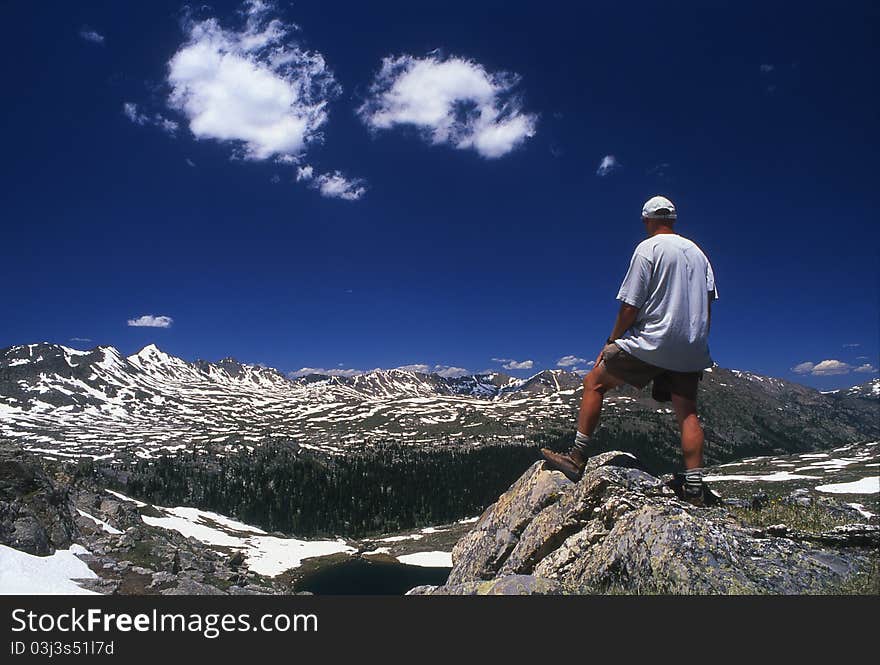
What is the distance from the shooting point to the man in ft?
25.6

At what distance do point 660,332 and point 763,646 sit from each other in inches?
169

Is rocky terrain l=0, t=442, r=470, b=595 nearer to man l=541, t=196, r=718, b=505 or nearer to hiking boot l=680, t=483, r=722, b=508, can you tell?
hiking boot l=680, t=483, r=722, b=508

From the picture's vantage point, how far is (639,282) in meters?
7.88

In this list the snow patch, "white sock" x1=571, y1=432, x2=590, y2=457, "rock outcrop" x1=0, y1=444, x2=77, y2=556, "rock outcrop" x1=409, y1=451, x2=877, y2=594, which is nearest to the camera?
"rock outcrop" x1=409, y1=451, x2=877, y2=594

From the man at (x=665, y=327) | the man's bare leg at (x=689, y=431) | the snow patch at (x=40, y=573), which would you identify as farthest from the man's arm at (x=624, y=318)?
the snow patch at (x=40, y=573)

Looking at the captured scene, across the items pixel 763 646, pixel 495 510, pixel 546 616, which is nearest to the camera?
pixel 763 646

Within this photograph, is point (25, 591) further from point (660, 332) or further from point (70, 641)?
point (660, 332)

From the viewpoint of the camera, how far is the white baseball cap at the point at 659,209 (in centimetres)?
859

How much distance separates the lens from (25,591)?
30.9 metres

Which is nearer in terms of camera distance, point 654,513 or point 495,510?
point 654,513

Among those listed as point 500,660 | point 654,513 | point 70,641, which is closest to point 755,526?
point 654,513

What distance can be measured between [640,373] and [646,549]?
288 centimetres

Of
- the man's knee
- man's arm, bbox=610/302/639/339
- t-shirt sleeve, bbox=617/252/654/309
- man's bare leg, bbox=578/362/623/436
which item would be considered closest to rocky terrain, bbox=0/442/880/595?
man's bare leg, bbox=578/362/623/436

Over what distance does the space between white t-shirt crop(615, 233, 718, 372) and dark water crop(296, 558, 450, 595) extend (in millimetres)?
99197
